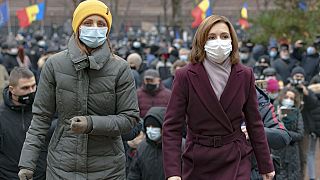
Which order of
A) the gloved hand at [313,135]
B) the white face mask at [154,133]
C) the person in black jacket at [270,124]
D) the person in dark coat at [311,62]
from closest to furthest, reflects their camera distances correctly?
the person in black jacket at [270,124]
the white face mask at [154,133]
the gloved hand at [313,135]
the person in dark coat at [311,62]

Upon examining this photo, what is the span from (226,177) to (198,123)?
1.23 ft

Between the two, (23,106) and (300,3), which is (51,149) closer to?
(23,106)

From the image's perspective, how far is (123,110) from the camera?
504 centimetres

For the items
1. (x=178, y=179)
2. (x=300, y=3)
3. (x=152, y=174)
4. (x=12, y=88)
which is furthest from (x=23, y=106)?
(x=300, y=3)

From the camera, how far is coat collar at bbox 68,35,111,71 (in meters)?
4.92

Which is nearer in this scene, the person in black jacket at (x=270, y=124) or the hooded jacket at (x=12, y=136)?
the person in black jacket at (x=270, y=124)

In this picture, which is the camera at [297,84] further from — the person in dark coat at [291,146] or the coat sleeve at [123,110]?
the coat sleeve at [123,110]

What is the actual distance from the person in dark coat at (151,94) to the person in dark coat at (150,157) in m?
3.76

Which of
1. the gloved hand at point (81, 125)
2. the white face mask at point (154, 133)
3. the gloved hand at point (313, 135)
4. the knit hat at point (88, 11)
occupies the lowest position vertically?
the gloved hand at point (313, 135)

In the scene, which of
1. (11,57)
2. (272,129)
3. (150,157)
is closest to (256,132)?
(272,129)

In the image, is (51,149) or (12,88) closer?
(51,149)

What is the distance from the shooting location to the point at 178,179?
5.05 m

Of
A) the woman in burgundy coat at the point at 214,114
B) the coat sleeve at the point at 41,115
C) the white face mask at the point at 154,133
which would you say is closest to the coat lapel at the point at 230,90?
the woman in burgundy coat at the point at 214,114

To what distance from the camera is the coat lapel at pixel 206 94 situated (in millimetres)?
5027
